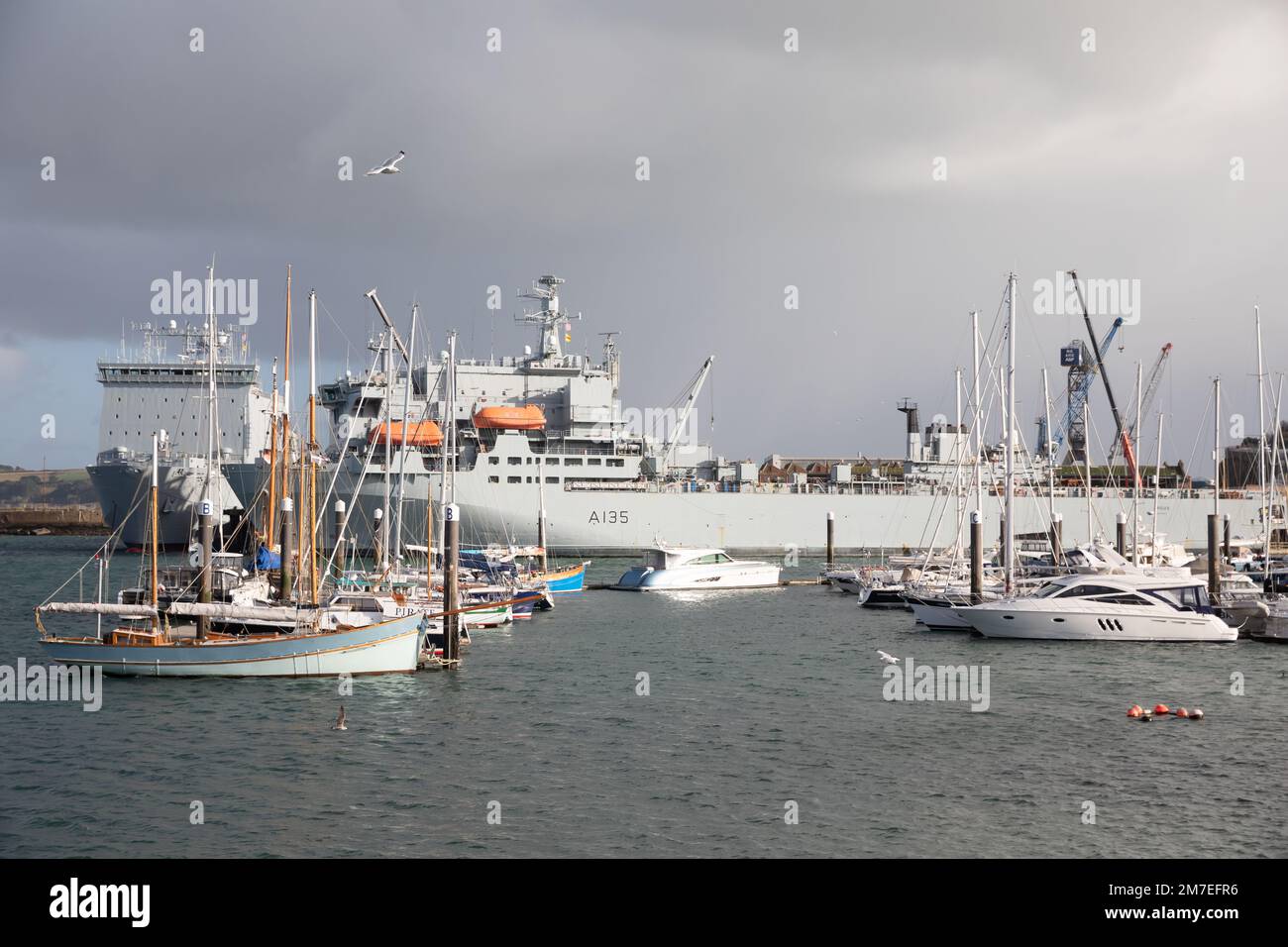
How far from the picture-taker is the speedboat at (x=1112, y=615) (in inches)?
1433

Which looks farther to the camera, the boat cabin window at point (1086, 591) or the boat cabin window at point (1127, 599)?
the boat cabin window at point (1086, 591)

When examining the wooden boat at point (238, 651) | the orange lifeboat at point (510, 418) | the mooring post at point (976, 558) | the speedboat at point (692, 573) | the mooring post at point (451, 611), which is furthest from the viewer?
the orange lifeboat at point (510, 418)

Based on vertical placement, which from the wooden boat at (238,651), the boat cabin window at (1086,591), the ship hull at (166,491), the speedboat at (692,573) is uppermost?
the ship hull at (166,491)

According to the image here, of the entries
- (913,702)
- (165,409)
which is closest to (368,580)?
(913,702)

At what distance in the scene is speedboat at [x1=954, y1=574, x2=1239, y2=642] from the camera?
36406 mm

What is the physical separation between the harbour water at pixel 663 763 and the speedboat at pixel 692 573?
23784 millimetres

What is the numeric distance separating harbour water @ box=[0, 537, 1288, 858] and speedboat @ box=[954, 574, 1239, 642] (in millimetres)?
2330

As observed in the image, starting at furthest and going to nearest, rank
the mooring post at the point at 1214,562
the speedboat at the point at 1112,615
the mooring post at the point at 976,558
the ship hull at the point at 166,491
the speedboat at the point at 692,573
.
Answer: the ship hull at the point at 166,491 < the speedboat at the point at 692,573 < the mooring post at the point at 1214,562 < the mooring post at the point at 976,558 < the speedboat at the point at 1112,615

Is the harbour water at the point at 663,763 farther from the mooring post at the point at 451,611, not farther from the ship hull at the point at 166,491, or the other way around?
the ship hull at the point at 166,491

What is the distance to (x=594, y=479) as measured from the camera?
270 ft

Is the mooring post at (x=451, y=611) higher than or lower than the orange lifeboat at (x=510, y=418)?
lower

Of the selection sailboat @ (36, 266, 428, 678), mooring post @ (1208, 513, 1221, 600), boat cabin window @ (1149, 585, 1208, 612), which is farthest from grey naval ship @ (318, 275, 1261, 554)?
sailboat @ (36, 266, 428, 678)

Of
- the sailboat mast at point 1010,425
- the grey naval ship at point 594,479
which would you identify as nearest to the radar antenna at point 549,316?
the grey naval ship at point 594,479

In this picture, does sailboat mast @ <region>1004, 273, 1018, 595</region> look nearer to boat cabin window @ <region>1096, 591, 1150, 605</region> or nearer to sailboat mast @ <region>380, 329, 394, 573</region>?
boat cabin window @ <region>1096, 591, 1150, 605</region>
